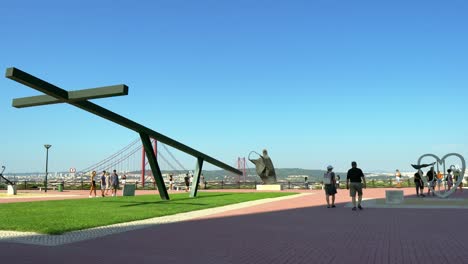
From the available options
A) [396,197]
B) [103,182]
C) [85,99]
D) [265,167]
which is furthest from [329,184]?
[265,167]

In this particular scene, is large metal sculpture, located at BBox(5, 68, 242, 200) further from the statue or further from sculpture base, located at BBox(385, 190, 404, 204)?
the statue

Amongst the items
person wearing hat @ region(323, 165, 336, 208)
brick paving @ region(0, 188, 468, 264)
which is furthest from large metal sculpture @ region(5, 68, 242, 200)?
person wearing hat @ region(323, 165, 336, 208)

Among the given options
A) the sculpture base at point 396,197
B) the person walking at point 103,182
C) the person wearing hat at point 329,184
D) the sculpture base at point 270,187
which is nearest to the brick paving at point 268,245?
the person wearing hat at point 329,184

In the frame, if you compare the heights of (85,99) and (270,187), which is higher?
(85,99)

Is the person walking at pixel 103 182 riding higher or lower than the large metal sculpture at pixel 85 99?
lower

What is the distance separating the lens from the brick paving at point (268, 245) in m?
5.89

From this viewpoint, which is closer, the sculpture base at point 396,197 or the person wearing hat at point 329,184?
the person wearing hat at point 329,184

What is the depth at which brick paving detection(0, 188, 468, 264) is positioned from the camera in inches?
232

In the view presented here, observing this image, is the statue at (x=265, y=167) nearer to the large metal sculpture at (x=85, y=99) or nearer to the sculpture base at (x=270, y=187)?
the sculpture base at (x=270, y=187)

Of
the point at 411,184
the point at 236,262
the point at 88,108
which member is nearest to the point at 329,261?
the point at 236,262

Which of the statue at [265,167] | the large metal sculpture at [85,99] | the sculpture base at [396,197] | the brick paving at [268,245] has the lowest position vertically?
the brick paving at [268,245]

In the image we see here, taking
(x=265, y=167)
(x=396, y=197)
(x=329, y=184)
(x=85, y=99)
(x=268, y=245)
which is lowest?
(x=268, y=245)

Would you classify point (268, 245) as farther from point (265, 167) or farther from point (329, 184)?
point (265, 167)

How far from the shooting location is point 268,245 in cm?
704
